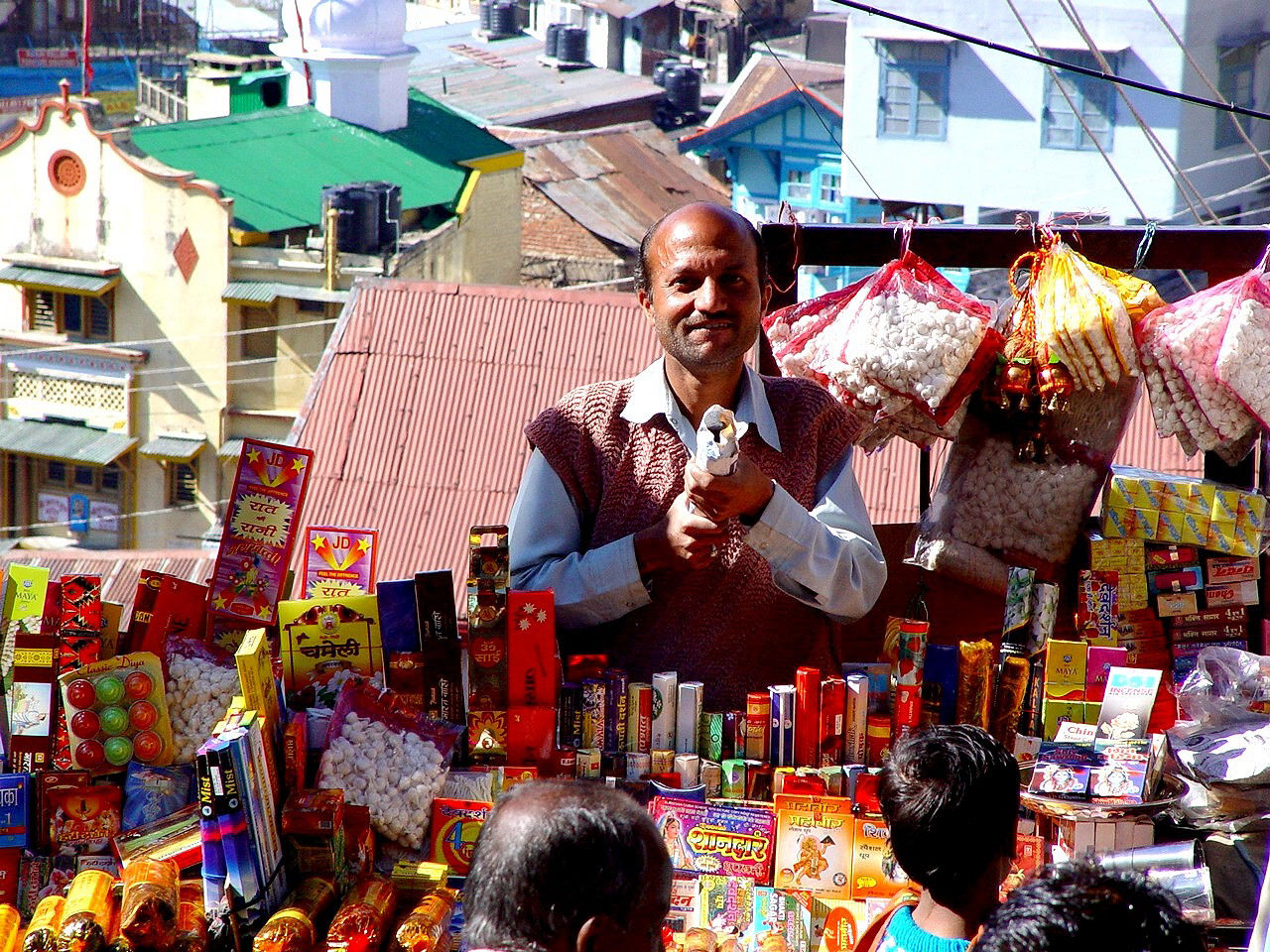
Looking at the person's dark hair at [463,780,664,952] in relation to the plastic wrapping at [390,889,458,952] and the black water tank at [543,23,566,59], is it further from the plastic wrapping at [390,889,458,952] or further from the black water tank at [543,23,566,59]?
the black water tank at [543,23,566,59]

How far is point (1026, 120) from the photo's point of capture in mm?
22344

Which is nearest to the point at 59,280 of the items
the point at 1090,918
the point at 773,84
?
the point at 773,84

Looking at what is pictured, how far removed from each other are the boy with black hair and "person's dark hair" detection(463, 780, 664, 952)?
39cm

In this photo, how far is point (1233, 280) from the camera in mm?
2637

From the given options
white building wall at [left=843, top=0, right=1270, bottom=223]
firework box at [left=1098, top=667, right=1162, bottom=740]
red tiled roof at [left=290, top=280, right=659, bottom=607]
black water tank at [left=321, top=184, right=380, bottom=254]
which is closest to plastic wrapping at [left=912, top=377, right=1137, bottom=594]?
firework box at [left=1098, top=667, right=1162, bottom=740]

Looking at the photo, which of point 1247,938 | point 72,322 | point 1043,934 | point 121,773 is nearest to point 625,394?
point 121,773

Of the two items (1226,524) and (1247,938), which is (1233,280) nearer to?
(1226,524)

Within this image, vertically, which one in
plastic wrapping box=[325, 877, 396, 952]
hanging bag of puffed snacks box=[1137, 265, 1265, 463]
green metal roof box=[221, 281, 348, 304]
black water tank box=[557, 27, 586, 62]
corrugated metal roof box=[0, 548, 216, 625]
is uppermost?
black water tank box=[557, 27, 586, 62]

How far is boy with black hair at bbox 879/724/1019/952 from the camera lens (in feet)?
5.29

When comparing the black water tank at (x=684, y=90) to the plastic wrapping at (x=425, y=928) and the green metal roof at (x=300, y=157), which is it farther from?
the plastic wrapping at (x=425, y=928)

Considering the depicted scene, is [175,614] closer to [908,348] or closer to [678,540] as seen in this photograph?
[678,540]

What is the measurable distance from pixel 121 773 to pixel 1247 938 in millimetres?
1497

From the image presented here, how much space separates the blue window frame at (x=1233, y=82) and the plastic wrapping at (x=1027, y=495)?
67.7 ft

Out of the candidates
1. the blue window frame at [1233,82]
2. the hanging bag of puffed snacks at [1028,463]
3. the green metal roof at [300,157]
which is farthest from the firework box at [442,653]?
the blue window frame at [1233,82]
